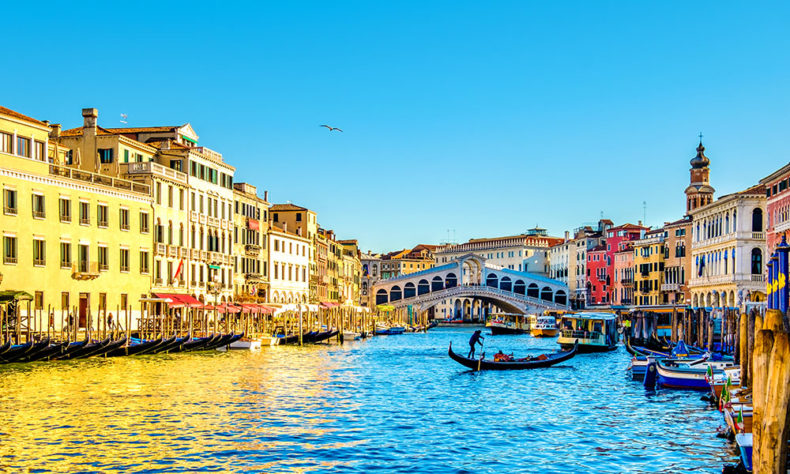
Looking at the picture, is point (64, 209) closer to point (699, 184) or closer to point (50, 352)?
point (50, 352)

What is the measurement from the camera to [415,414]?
16656 millimetres

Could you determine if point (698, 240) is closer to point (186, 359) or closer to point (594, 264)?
point (594, 264)

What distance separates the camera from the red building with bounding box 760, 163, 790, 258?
36.6 metres

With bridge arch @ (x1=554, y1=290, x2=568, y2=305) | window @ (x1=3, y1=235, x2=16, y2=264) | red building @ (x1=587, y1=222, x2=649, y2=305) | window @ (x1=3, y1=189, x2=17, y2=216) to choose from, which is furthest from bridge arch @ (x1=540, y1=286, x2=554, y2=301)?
window @ (x1=3, y1=189, x2=17, y2=216)

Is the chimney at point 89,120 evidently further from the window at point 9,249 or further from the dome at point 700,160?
the dome at point 700,160

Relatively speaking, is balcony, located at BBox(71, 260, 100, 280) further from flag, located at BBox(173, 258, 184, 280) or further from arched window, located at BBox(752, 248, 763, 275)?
arched window, located at BBox(752, 248, 763, 275)

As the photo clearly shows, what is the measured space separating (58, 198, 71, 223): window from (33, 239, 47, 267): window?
3.83ft

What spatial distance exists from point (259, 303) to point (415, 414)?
2690 cm

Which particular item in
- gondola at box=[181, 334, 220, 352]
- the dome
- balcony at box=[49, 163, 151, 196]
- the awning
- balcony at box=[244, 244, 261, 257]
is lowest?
gondola at box=[181, 334, 220, 352]

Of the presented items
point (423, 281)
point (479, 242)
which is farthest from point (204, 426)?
point (479, 242)

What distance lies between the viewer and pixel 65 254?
97.0ft

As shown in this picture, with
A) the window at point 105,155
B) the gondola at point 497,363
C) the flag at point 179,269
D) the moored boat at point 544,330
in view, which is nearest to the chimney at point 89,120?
the window at point 105,155

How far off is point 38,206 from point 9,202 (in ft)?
4.04

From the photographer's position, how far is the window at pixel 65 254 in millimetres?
29391
